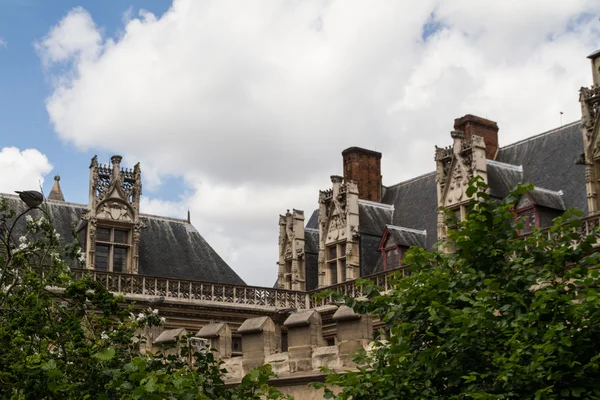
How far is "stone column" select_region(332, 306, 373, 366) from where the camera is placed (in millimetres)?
13664

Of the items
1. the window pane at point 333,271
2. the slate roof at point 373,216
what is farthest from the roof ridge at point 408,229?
the window pane at point 333,271

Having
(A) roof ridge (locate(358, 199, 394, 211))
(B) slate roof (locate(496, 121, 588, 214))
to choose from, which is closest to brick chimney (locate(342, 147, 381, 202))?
(A) roof ridge (locate(358, 199, 394, 211))

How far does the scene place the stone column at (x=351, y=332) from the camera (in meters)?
13.7

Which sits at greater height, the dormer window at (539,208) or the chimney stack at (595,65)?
the chimney stack at (595,65)

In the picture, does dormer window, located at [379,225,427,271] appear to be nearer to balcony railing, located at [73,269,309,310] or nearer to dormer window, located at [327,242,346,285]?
dormer window, located at [327,242,346,285]

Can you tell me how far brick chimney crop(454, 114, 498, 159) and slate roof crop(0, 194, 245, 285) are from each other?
922 cm

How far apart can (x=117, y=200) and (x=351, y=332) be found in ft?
61.2

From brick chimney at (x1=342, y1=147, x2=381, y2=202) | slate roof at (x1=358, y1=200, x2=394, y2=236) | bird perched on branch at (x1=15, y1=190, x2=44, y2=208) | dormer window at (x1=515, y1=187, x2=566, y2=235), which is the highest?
brick chimney at (x1=342, y1=147, x2=381, y2=202)

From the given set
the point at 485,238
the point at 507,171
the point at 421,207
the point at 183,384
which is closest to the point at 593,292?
the point at 485,238

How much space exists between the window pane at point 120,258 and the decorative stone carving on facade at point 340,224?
6.59 meters

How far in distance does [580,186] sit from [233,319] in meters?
11.0

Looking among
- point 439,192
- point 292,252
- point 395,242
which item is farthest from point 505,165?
point 292,252

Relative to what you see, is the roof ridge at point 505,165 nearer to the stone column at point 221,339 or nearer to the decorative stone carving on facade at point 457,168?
the decorative stone carving on facade at point 457,168

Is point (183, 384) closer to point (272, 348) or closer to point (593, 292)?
point (593, 292)
